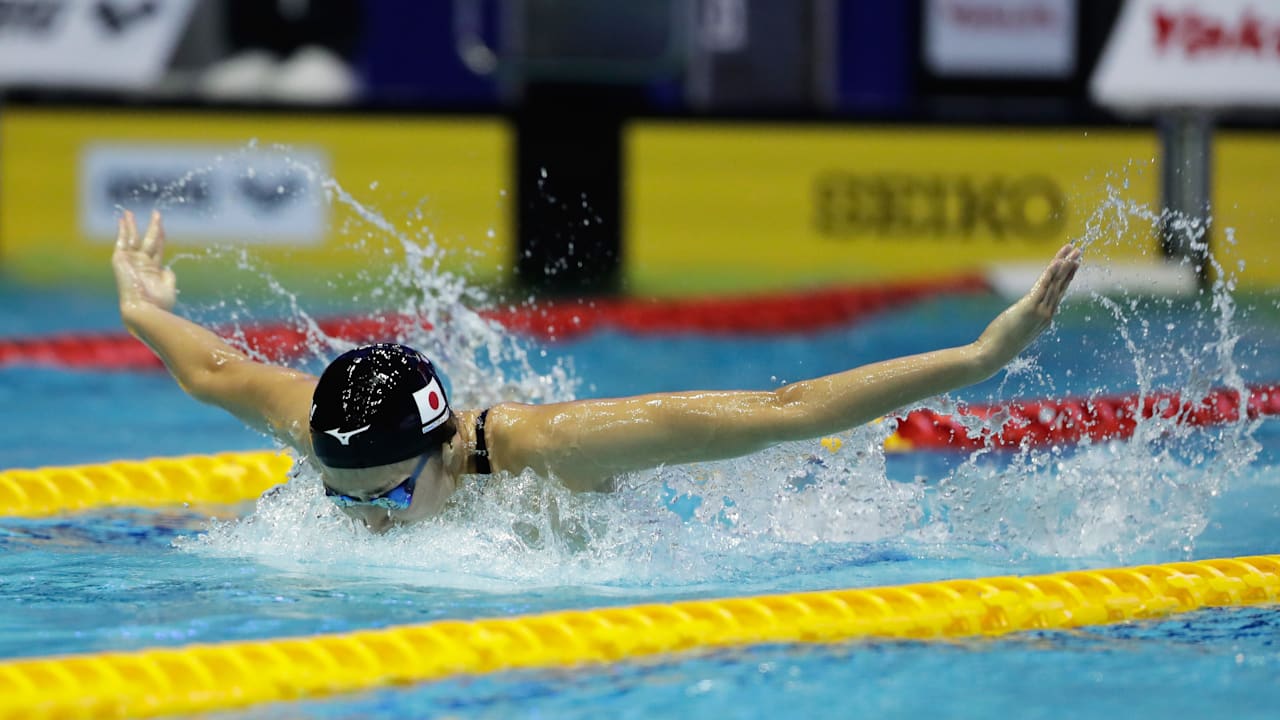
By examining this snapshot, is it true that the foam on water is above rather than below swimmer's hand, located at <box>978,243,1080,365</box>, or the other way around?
below

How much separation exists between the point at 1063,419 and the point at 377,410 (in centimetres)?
261

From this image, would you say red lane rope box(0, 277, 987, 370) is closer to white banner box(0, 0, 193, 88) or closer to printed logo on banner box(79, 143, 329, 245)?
printed logo on banner box(79, 143, 329, 245)

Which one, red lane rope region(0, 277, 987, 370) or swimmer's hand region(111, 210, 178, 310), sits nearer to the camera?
swimmer's hand region(111, 210, 178, 310)

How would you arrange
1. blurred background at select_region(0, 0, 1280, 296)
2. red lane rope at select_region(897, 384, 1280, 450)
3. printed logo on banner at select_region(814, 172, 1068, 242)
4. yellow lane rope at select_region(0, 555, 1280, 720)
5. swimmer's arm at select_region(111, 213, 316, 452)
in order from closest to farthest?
1. yellow lane rope at select_region(0, 555, 1280, 720)
2. swimmer's arm at select_region(111, 213, 316, 452)
3. red lane rope at select_region(897, 384, 1280, 450)
4. blurred background at select_region(0, 0, 1280, 296)
5. printed logo on banner at select_region(814, 172, 1068, 242)

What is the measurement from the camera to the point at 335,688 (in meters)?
2.55

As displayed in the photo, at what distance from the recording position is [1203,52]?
8297 mm

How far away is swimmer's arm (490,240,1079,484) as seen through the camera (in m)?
2.90

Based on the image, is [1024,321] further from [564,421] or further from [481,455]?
[481,455]

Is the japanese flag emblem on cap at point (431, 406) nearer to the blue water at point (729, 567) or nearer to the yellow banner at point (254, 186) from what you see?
the blue water at point (729, 567)

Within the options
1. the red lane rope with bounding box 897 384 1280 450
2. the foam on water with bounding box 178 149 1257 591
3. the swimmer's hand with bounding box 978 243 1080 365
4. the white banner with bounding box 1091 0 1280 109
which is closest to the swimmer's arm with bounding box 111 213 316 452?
the foam on water with bounding box 178 149 1257 591

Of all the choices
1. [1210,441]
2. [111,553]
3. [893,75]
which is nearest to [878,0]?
[893,75]

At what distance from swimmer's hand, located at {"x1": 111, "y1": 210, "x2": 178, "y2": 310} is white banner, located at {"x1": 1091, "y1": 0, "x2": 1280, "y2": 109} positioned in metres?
5.70

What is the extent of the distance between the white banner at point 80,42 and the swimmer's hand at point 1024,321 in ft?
19.8

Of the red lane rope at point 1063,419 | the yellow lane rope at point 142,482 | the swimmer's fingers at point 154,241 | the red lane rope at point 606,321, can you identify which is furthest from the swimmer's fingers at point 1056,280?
the red lane rope at point 606,321
